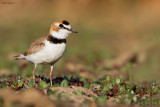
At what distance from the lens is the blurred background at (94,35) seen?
36.4 feet

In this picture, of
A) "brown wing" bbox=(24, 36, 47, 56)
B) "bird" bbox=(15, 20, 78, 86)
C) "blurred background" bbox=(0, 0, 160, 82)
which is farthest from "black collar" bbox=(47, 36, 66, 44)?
"blurred background" bbox=(0, 0, 160, 82)

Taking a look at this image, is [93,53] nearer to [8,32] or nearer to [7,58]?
[7,58]

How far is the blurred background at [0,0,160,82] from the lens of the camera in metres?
11.1

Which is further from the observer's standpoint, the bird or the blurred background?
the blurred background

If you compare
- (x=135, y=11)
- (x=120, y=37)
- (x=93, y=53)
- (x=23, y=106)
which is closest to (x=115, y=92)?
(x=23, y=106)

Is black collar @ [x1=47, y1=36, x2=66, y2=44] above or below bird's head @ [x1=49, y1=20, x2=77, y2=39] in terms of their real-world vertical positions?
below

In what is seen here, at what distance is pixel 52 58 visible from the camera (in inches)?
283

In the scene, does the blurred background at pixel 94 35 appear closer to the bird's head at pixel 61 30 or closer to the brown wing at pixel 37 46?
the brown wing at pixel 37 46

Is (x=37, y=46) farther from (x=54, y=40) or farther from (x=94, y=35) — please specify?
(x=94, y=35)

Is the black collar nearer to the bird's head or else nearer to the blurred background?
the bird's head

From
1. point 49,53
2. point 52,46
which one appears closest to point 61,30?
point 52,46

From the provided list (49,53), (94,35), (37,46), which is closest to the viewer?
(49,53)

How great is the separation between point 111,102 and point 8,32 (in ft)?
38.5

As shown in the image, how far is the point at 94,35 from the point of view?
1659 cm
